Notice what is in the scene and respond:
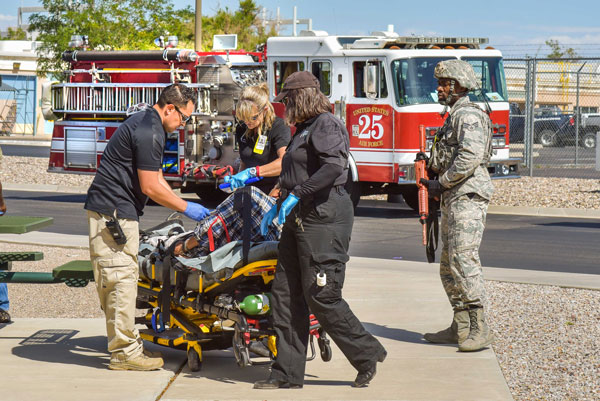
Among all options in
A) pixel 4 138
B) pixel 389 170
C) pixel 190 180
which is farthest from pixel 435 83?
pixel 4 138

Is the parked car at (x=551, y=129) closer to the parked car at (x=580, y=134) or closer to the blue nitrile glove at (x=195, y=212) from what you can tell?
the parked car at (x=580, y=134)

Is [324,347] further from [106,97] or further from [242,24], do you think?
[242,24]

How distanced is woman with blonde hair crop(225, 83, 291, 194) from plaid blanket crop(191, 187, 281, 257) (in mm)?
744

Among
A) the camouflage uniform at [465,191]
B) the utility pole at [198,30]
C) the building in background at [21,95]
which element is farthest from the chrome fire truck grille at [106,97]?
the building in background at [21,95]

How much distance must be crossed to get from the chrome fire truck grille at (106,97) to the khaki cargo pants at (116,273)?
37.0ft

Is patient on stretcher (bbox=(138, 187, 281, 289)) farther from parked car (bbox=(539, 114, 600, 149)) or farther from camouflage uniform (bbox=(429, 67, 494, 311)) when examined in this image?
parked car (bbox=(539, 114, 600, 149))

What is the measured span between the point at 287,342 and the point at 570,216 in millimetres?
11789

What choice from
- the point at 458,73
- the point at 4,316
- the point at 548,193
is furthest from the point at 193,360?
the point at 548,193

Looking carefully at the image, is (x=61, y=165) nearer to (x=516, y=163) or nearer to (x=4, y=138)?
(x=516, y=163)

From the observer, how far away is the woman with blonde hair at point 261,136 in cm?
711

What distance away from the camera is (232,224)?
20.5ft

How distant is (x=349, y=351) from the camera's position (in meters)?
5.78

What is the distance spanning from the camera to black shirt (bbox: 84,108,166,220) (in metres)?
6.10

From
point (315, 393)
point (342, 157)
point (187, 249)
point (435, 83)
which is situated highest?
point (435, 83)
